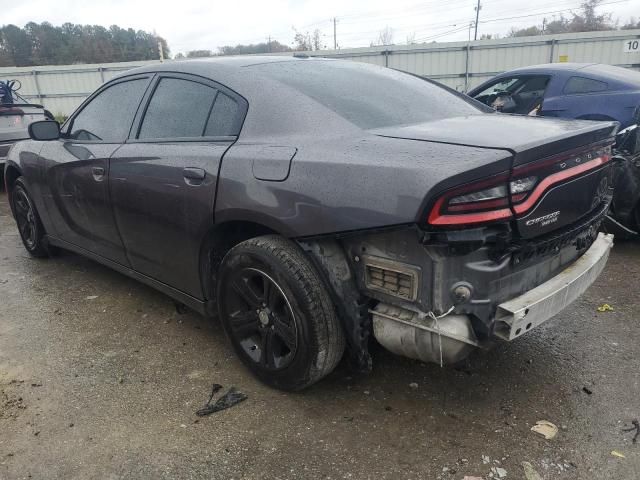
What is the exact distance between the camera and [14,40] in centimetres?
5356

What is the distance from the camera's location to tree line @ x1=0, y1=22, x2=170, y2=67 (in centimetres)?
5272

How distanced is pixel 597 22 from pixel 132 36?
48.1 m

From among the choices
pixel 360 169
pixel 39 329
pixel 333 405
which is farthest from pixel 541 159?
pixel 39 329

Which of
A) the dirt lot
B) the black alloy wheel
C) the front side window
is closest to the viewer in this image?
the dirt lot

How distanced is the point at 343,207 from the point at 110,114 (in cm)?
227

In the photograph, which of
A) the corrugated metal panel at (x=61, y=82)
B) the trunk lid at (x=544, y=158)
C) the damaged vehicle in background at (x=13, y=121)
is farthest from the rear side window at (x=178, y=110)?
the corrugated metal panel at (x=61, y=82)

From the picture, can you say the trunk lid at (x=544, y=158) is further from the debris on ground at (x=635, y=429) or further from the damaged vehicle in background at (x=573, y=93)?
the damaged vehicle in background at (x=573, y=93)

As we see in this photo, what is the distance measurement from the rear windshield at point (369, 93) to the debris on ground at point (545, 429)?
1.55 meters

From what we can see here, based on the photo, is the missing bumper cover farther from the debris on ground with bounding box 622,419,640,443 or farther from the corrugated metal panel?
the corrugated metal panel

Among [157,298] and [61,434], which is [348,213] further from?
[157,298]

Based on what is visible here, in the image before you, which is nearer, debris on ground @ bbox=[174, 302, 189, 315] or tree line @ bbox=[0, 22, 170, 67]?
debris on ground @ bbox=[174, 302, 189, 315]

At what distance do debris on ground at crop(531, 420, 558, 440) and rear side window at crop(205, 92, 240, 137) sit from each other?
2.00m

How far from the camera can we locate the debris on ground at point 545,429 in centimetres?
232

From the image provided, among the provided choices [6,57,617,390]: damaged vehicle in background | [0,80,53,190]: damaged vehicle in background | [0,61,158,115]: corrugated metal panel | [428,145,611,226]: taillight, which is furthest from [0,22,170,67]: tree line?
[428,145,611,226]: taillight
